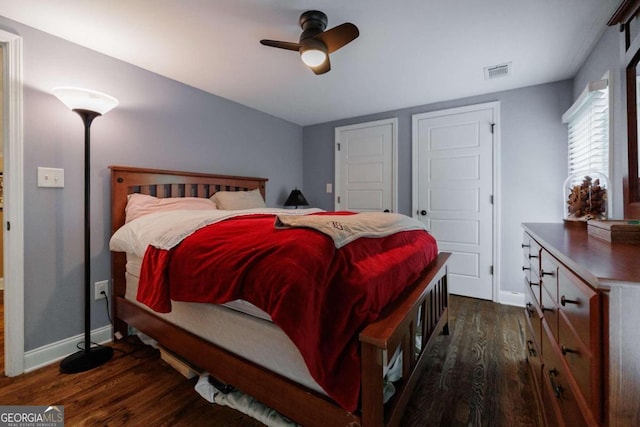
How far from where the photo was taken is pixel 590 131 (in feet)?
6.78

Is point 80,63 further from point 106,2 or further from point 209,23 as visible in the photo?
point 209,23

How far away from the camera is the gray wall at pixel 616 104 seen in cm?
149

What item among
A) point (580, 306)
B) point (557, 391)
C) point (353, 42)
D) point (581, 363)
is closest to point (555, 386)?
point (557, 391)

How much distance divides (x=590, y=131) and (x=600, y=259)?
6.55 ft

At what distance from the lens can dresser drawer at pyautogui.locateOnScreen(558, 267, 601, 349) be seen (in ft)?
2.03

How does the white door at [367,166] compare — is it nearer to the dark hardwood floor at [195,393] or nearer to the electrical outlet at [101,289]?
the dark hardwood floor at [195,393]

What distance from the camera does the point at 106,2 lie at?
1581mm

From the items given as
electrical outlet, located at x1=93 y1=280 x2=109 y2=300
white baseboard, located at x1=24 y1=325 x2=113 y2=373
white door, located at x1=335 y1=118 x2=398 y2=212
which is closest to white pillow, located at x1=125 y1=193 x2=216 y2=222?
electrical outlet, located at x1=93 y1=280 x2=109 y2=300

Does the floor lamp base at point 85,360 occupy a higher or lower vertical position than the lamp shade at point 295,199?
lower

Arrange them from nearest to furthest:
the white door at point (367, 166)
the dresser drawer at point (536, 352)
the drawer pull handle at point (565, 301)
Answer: the drawer pull handle at point (565, 301), the dresser drawer at point (536, 352), the white door at point (367, 166)

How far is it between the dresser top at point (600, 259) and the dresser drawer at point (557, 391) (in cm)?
37
